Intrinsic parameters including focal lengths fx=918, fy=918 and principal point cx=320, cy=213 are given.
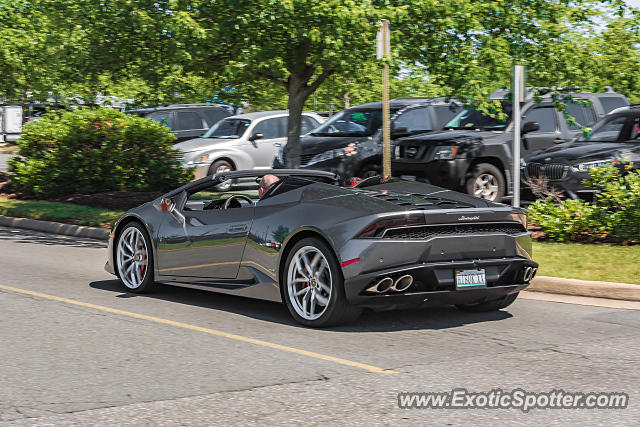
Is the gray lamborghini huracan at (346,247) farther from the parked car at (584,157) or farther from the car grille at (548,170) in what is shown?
the car grille at (548,170)

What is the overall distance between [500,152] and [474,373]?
1008 centimetres

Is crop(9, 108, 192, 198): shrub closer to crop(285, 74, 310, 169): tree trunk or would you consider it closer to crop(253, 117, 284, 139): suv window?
crop(285, 74, 310, 169): tree trunk

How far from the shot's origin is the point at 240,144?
2180 cm

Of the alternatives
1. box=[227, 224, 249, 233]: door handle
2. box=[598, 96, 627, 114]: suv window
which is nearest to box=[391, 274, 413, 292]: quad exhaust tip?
box=[227, 224, 249, 233]: door handle

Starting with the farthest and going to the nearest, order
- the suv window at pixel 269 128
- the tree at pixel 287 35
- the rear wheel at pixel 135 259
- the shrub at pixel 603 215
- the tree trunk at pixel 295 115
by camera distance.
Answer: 1. the suv window at pixel 269 128
2. the tree trunk at pixel 295 115
3. the tree at pixel 287 35
4. the shrub at pixel 603 215
5. the rear wheel at pixel 135 259

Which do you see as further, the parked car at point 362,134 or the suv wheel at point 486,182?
the parked car at point 362,134

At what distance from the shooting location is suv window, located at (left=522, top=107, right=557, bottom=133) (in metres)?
17.1

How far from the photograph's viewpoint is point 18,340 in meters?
7.03

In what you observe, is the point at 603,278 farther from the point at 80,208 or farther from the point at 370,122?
the point at 80,208

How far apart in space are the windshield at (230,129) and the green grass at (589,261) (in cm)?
1187

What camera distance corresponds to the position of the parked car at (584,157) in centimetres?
1352

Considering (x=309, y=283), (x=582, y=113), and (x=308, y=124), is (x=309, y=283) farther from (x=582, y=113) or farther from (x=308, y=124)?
(x=308, y=124)

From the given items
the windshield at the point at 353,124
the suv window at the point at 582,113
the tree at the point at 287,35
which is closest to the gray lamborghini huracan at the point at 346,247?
the tree at the point at 287,35

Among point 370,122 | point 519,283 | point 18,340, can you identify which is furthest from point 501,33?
point 18,340
